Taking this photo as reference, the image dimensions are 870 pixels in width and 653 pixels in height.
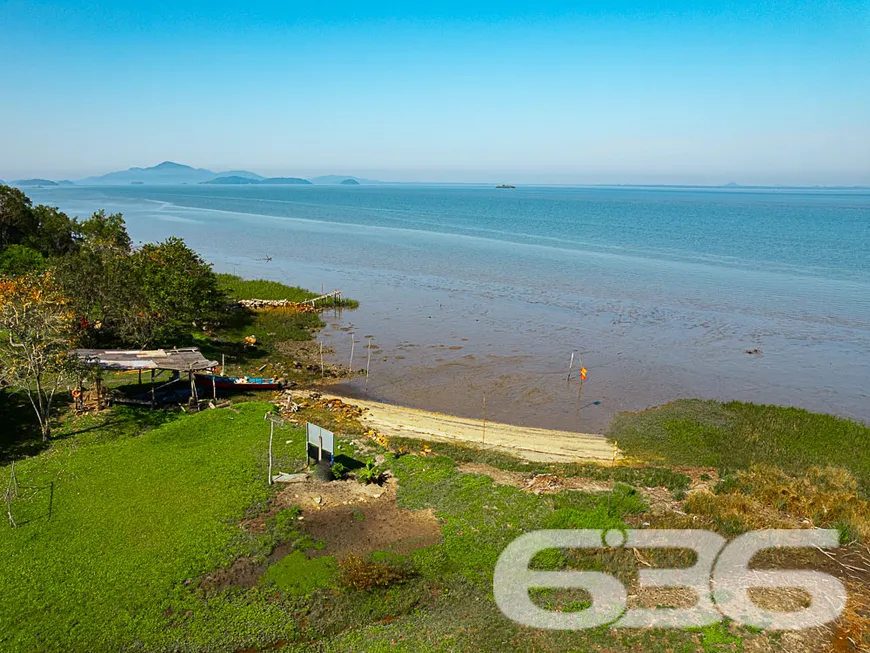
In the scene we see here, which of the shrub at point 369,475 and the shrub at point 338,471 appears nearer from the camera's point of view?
the shrub at point 369,475

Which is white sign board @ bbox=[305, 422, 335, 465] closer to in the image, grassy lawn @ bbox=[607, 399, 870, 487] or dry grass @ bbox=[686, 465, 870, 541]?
dry grass @ bbox=[686, 465, 870, 541]

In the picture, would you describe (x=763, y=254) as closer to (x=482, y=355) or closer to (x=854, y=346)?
(x=854, y=346)

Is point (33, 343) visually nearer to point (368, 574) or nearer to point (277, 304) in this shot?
point (368, 574)

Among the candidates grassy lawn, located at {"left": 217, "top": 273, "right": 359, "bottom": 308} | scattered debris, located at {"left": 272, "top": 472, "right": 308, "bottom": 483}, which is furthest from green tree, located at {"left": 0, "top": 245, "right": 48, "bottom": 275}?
scattered debris, located at {"left": 272, "top": 472, "right": 308, "bottom": 483}

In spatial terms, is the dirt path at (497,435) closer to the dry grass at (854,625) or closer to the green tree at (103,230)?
the dry grass at (854,625)

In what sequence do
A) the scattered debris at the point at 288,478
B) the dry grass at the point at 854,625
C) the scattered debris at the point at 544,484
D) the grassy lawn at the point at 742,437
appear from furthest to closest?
1. the grassy lawn at the point at 742,437
2. the scattered debris at the point at 288,478
3. the scattered debris at the point at 544,484
4. the dry grass at the point at 854,625

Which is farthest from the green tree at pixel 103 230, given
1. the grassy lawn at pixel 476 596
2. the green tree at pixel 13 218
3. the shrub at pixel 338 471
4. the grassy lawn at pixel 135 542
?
the grassy lawn at pixel 476 596
